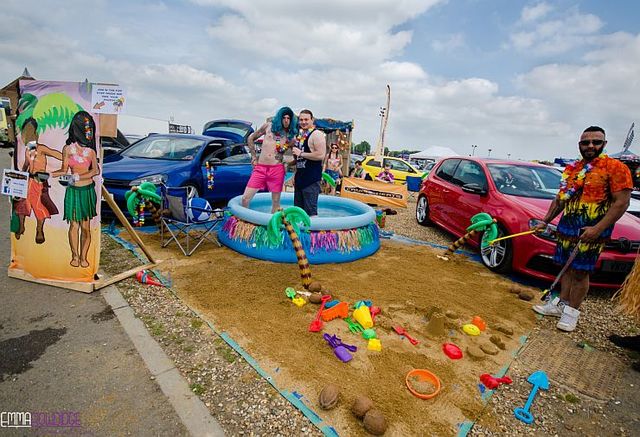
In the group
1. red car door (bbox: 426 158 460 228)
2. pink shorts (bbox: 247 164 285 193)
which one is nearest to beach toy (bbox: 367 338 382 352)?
pink shorts (bbox: 247 164 285 193)

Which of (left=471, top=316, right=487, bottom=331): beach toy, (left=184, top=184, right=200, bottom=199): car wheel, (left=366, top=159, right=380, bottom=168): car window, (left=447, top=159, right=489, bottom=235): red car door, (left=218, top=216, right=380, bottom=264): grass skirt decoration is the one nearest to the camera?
(left=471, top=316, right=487, bottom=331): beach toy

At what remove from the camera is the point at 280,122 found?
4465mm

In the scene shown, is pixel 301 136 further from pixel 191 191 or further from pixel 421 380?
pixel 421 380

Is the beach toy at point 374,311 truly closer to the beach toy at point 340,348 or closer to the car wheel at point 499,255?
the beach toy at point 340,348

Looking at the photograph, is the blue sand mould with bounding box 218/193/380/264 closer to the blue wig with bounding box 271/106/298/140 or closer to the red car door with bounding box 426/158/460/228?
the blue wig with bounding box 271/106/298/140

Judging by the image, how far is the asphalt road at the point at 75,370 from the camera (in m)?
1.88

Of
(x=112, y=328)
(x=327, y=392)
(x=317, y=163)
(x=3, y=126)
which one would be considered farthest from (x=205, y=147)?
(x=3, y=126)

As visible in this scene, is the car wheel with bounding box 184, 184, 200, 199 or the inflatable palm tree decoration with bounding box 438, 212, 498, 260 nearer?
the inflatable palm tree decoration with bounding box 438, 212, 498, 260

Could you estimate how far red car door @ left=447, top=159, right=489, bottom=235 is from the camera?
16.6 feet

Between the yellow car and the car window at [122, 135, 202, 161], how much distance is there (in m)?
8.04

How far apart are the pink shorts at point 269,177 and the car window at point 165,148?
2.12 m

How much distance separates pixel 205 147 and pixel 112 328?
4339mm

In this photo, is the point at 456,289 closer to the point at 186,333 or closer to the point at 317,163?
the point at 317,163

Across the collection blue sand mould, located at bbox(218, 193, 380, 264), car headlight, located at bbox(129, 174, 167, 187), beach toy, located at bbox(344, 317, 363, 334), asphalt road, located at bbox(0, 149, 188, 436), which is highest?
car headlight, located at bbox(129, 174, 167, 187)
